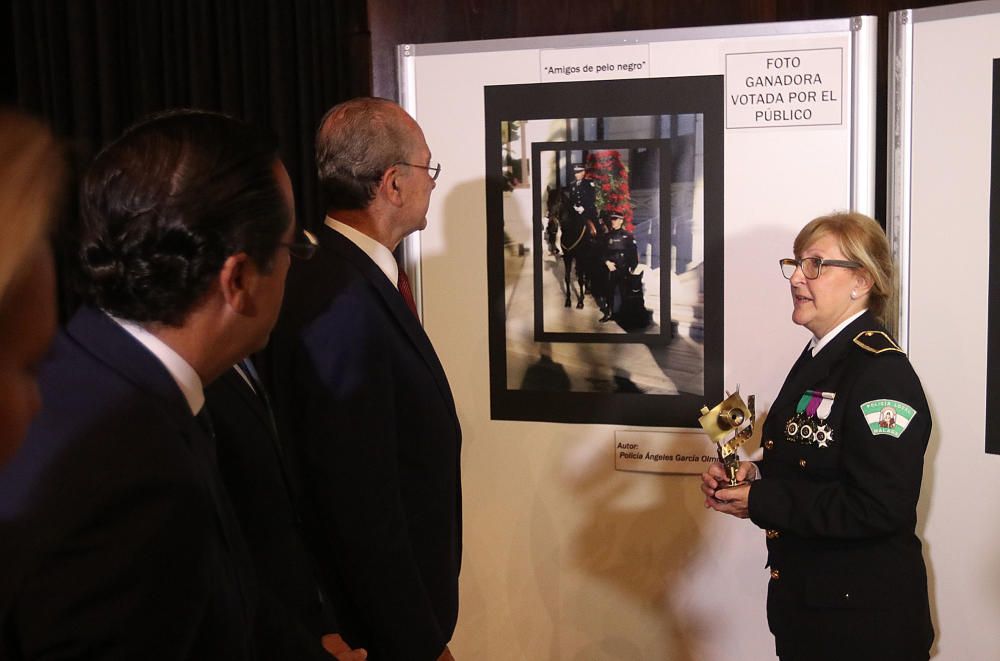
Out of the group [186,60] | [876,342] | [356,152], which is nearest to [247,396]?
[356,152]

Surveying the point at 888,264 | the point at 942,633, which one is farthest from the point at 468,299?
the point at 942,633

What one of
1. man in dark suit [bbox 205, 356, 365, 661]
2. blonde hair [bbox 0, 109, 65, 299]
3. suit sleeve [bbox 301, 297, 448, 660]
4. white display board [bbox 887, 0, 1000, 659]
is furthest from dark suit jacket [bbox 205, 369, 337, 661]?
white display board [bbox 887, 0, 1000, 659]

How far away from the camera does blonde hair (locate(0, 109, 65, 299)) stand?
68 cm

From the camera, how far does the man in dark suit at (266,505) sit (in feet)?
4.47

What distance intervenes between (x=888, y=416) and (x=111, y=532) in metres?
1.59

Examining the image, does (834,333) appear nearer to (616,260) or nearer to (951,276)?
(951,276)

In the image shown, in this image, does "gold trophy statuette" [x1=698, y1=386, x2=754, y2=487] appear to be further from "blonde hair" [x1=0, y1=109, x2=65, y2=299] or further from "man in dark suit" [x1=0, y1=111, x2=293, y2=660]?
"blonde hair" [x1=0, y1=109, x2=65, y2=299]

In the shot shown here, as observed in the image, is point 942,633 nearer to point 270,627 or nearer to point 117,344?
point 270,627

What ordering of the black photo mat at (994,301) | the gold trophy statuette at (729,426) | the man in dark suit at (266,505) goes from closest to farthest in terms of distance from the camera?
the man in dark suit at (266,505), the gold trophy statuette at (729,426), the black photo mat at (994,301)

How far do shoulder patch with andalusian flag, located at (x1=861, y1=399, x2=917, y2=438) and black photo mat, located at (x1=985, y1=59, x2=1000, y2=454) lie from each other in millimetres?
720

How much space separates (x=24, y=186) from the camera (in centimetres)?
70

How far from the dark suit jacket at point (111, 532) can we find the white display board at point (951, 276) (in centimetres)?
215

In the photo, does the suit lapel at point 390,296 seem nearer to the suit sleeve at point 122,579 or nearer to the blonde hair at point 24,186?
the suit sleeve at point 122,579

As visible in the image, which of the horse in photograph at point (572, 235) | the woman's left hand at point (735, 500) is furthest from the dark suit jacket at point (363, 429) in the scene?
the horse in photograph at point (572, 235)
